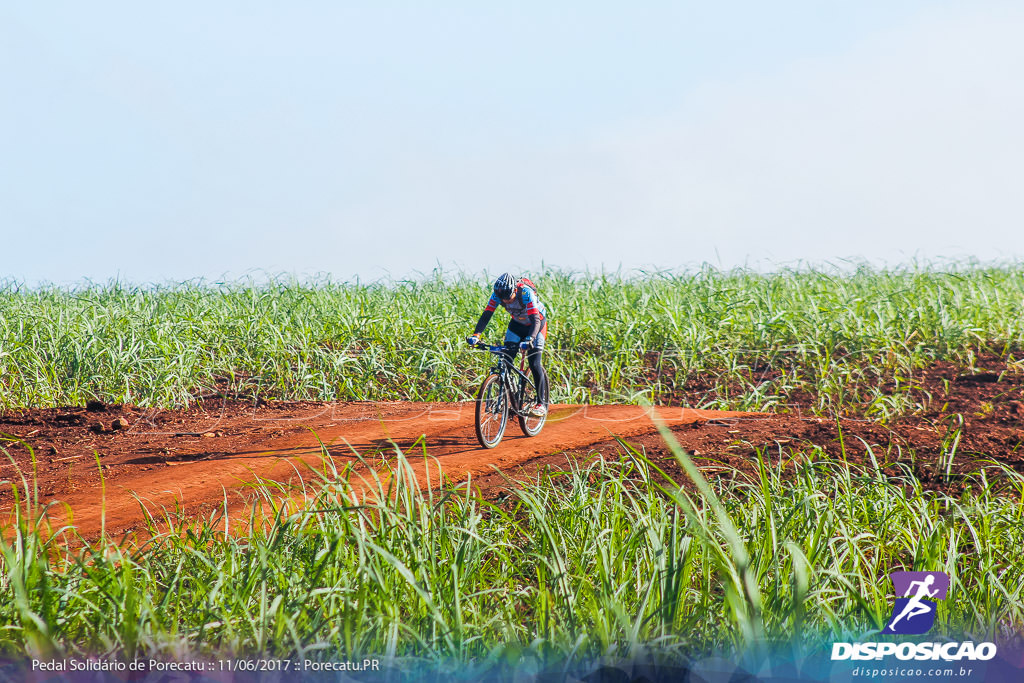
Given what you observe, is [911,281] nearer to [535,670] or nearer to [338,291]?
[338,291]

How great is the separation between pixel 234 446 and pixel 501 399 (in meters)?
2.70

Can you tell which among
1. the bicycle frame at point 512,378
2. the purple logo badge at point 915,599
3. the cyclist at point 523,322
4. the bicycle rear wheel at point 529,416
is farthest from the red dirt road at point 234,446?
the purple logo badge at point 915,599

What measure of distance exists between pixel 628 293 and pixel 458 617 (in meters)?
10.9

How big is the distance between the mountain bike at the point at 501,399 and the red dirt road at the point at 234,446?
172mm

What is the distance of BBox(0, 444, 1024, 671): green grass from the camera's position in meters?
2.86

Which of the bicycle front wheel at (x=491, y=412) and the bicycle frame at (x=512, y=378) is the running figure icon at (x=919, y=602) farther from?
the bicycle frame at (x=512, y=378)

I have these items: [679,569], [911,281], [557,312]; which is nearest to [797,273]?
[911,281]

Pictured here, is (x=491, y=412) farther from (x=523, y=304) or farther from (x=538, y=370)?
(x=523, y=304)

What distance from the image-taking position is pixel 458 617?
2.91 metres

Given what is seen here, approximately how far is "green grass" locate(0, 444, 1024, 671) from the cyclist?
287cm

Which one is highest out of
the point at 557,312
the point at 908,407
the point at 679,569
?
the point at 557,312

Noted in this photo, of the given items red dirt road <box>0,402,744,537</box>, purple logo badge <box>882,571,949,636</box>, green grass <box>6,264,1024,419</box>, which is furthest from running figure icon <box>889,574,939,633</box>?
green grass <box>6,264,1024,419</box>

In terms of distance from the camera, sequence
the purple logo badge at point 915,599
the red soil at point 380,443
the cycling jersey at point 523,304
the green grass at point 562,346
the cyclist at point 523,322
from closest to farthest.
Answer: the purple logo badge at point 915,599 → the red soil at point 380,443 → the cyclist at point 523,322 → the cycling jersey at point 523,304 → the green grass at point 562,346

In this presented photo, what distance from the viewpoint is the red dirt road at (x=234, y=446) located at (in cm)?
557
